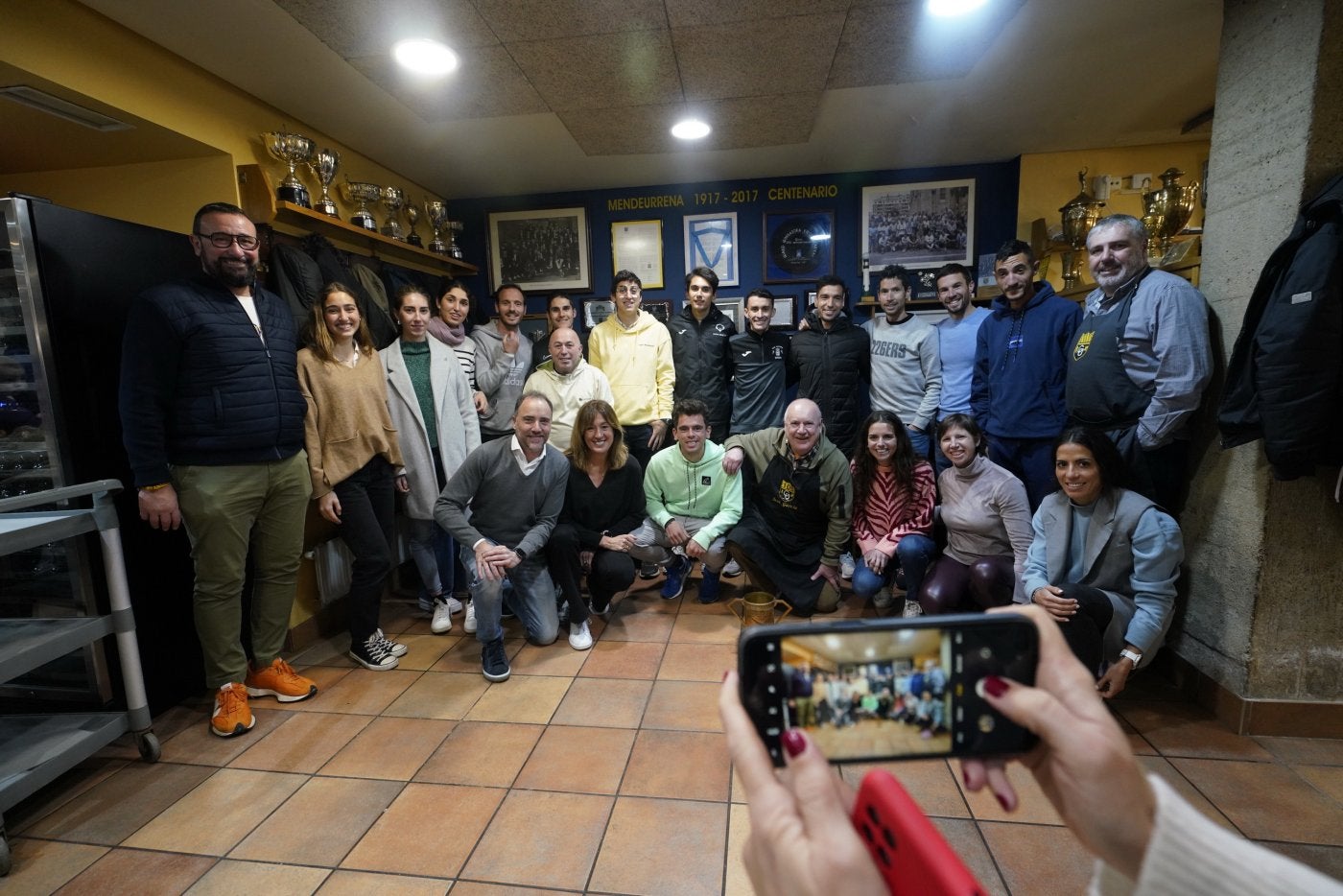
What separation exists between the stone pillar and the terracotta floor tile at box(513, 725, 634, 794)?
2.08m

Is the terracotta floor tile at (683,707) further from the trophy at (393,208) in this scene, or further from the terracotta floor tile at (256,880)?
the trophy at (393,208)

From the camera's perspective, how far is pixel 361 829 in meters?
1.64

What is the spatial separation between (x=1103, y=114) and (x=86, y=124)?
17.1 ft

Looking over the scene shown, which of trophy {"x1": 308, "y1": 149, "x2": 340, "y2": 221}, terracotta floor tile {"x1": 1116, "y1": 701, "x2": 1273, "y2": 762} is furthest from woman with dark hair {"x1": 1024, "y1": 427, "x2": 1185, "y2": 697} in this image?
trophy {"x1": 308, "y1": 149, "x2": 340, "y2": 221}

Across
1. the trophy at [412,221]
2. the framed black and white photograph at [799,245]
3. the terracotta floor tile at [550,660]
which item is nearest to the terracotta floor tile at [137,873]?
the terracotta floor tile at [550,660]

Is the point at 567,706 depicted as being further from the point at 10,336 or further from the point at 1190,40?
the point at 1190,40

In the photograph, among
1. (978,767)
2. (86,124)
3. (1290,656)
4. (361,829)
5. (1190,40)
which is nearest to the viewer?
(978,767)

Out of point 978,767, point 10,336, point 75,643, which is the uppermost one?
point 10,336

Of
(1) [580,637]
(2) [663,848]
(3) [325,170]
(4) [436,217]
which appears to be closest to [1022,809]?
(2) [663,848]

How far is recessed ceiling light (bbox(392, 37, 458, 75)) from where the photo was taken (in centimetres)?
250

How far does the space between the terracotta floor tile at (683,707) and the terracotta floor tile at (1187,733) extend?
57.7 inches

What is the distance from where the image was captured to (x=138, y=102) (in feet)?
7.72

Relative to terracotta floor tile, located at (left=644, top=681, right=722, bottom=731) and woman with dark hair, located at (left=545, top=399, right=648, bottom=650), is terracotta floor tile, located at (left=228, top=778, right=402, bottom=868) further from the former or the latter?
woman with dark hair, located at (left=545, top=399, right=648, bottom=650)

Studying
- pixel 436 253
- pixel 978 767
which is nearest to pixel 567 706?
pixel 978 767
